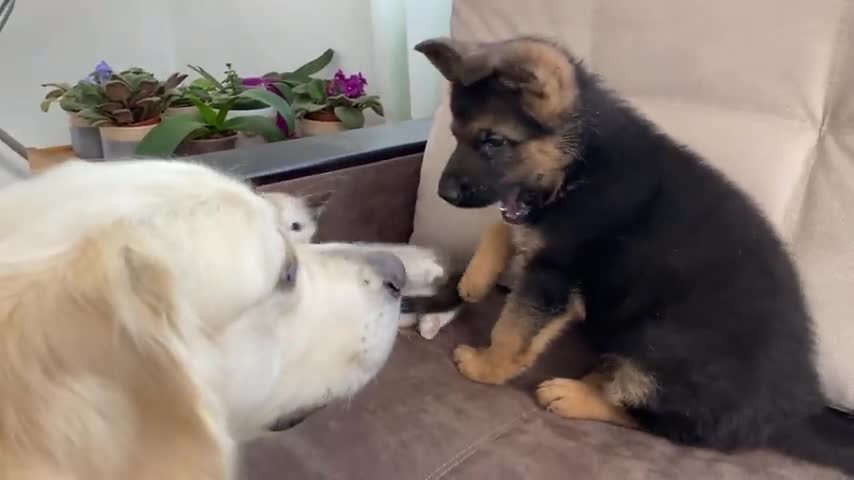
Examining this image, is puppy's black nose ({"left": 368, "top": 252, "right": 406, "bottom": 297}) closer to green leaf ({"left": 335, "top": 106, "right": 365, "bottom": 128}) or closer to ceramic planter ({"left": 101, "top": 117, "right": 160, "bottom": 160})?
green leaf ({"left": 335, "top": 106, "right": 365, "bottom": 128})

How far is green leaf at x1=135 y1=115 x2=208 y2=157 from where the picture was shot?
2172 millimetres

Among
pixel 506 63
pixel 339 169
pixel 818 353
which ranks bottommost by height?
pixel 818 353

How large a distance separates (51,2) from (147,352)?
318 centimetres

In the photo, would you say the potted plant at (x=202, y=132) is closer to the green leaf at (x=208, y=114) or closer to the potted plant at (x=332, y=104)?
the green leaf at (x=208, y=114)

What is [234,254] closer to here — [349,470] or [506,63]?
[349,470]

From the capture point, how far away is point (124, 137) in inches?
99.5

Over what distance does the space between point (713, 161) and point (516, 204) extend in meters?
0.33

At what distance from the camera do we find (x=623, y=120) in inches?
53.4

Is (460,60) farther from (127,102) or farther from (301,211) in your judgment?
(127,102)

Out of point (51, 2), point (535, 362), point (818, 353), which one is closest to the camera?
point (818, 353)

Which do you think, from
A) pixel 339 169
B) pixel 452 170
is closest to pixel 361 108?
pixel 339 169

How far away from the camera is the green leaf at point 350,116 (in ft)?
8.09

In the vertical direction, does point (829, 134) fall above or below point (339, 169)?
above

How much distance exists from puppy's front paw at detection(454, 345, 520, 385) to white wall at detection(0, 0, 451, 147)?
57.5 inches
